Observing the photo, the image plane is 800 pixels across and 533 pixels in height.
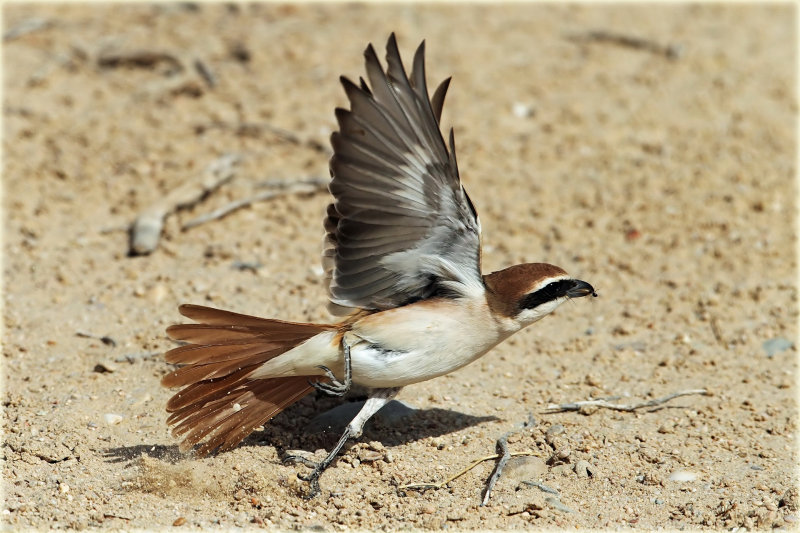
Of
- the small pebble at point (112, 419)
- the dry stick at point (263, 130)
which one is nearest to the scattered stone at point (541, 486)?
the small pebble at point (112, 419)

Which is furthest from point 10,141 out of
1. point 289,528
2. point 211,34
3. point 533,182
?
point 289,528

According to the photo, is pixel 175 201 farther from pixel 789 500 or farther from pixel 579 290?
pixel 789 500

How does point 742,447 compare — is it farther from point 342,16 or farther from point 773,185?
point 342,16

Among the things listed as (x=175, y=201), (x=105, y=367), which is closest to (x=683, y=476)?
(x=105, y=367)

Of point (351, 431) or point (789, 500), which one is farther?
point (351, 431)

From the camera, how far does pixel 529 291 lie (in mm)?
5211

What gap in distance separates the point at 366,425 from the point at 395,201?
4.97 feet

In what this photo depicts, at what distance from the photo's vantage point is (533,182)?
8359 mm

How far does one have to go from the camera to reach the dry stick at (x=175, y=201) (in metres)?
7.24

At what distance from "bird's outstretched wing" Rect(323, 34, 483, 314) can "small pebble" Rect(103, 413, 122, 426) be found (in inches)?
57.4

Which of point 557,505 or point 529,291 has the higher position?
point 529,291

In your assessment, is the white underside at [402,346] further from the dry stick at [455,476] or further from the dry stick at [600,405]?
the dry stick at [600,405]

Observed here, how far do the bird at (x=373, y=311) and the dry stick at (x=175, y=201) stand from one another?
2.33 m

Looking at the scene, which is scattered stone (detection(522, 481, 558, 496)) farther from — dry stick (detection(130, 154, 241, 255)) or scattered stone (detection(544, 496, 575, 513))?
dry stick (detection(130, 154, 241, 255))
